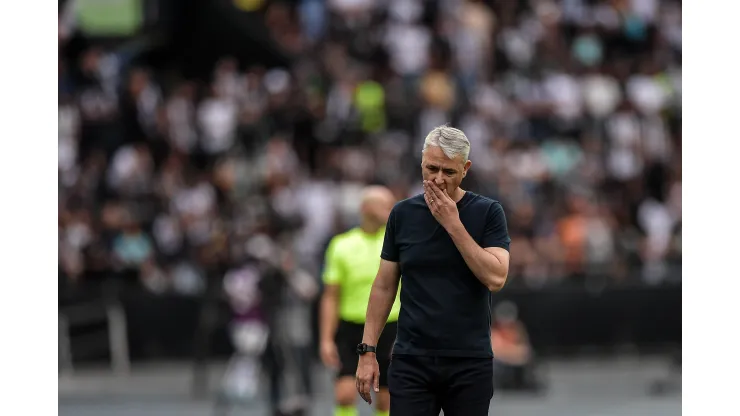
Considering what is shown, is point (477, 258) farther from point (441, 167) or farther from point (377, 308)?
point (377, 308)

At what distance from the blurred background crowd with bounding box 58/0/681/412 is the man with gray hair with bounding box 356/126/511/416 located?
Result: 36.1 feet

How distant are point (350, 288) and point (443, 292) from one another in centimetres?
426

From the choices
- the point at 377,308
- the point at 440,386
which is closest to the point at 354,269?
the point at 377,308

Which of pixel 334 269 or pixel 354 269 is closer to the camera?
pixel 354 269

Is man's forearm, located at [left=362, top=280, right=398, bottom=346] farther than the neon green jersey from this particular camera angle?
No

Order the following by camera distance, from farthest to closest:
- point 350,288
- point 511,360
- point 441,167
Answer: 1. point 511,360
2. point 350,288
3. point 441,167

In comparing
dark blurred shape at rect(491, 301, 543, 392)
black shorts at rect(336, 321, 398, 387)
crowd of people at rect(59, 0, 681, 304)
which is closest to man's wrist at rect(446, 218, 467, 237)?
black shorts at rect(336, 321, 398, 387)

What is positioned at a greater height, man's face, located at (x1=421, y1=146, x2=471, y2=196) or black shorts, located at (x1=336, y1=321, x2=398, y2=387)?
man's face, located at (x1=421, y1=146, x2=471, y2=196)

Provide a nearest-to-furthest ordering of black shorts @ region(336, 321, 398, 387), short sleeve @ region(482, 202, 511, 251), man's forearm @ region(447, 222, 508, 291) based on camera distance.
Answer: man's forearm @ region(447, 222, 508, 291) < short sleeve @ region(482, 202, 511, 251) < black shorts @ region(336, 321, 398, 387)

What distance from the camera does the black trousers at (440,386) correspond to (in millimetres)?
6621

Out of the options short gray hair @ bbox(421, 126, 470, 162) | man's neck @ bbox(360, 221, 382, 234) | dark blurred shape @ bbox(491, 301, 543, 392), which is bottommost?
dark blurred shape @ bbox(491, 301, 543, 392)

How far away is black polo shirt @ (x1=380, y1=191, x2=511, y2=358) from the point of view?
6.59 m

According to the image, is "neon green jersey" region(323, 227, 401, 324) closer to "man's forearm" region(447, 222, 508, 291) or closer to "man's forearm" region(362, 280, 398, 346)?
"man's forearm" region(362, 280, 398, 346)

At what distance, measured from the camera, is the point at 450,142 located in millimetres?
6484
